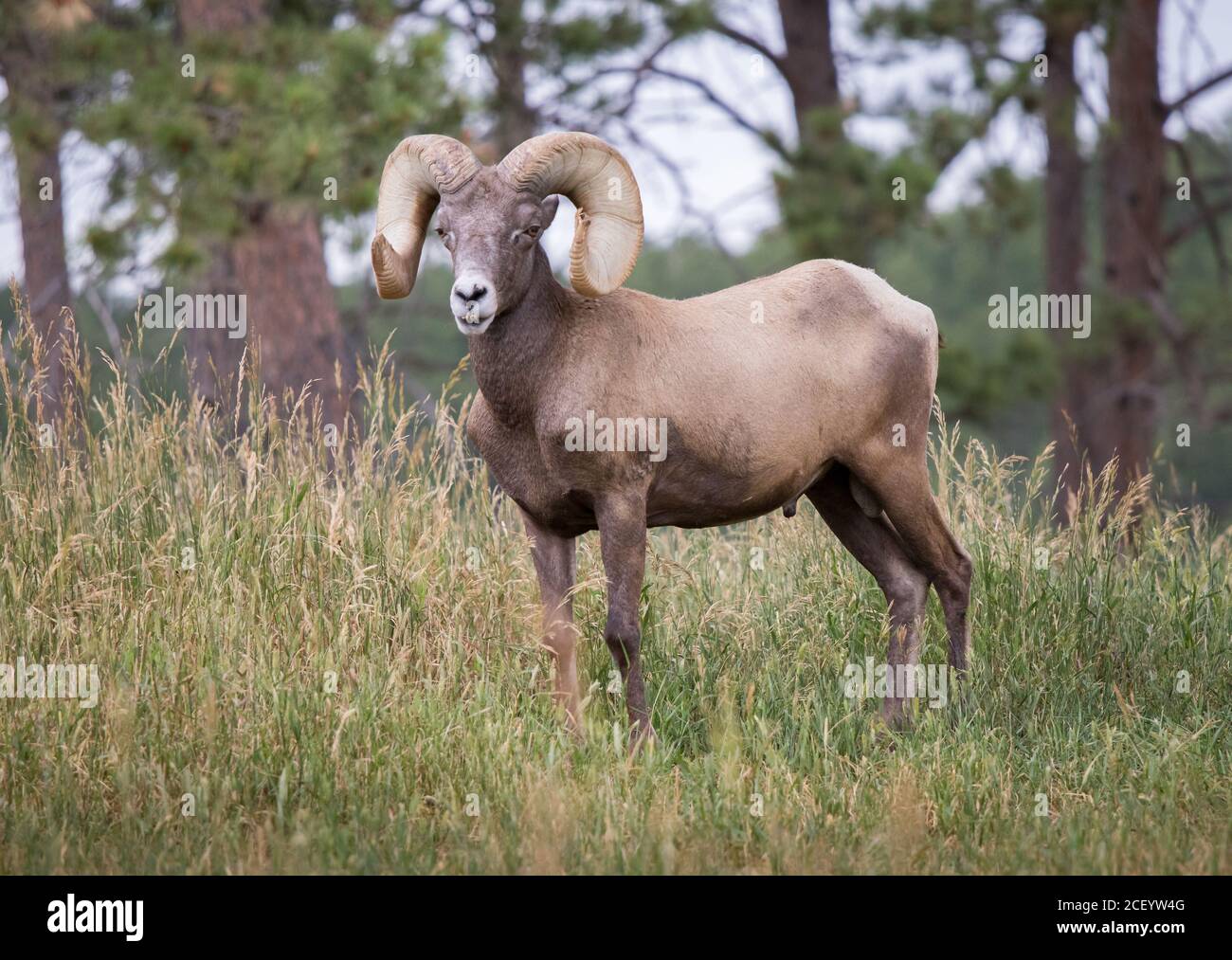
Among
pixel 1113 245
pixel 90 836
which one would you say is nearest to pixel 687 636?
pixel 90 836

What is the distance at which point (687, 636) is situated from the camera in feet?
21.2

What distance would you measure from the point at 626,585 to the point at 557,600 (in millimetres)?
373

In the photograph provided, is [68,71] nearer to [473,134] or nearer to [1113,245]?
[473,134]

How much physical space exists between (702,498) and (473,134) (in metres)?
7.06

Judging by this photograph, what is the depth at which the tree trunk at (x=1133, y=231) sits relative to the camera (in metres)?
14.4

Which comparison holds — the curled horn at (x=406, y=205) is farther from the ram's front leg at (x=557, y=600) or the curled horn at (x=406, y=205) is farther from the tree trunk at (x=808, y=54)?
the tree trunk at (x=808, y=54)

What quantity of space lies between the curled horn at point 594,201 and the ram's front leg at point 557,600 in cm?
103

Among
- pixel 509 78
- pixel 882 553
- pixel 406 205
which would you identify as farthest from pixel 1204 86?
pixel 406 205

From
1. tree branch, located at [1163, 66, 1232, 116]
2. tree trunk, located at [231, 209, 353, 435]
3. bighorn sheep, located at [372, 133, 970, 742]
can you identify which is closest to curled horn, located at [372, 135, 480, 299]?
bighorn sheep, located at [372, 133, 970, 742]

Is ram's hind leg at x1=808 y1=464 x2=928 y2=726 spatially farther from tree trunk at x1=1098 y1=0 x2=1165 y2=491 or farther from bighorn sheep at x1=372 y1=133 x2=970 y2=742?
tree trunk at x1=1098 y1=0 x2=1165 y2=491

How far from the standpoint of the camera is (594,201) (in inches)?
217

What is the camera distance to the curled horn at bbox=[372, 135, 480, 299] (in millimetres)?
5434

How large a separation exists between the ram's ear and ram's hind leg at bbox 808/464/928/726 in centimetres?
177

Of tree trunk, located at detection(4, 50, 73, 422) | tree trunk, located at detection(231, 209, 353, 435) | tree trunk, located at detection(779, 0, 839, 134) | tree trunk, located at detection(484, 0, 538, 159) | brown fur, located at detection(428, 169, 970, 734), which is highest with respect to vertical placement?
tree trunk, located at detection(779, 0, 839, 134)
